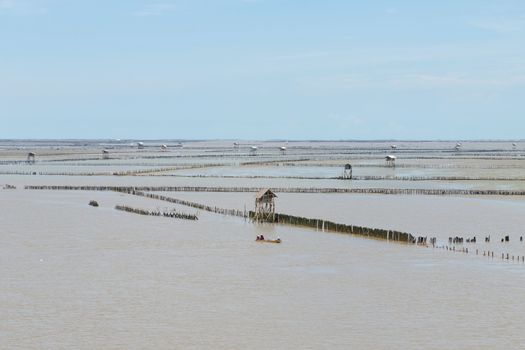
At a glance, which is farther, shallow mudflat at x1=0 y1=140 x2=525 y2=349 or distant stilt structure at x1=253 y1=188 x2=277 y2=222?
distant stilt structure at x1=253 y1=188 x2=277 y2=222

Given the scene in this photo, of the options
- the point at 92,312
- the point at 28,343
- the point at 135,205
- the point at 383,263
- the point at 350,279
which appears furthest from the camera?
the point at 135,205

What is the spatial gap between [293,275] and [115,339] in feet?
34.8

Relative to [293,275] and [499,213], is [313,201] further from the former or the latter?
[293,275]

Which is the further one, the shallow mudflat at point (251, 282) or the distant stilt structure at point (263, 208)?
the distant stilt structure at point (263, 208)

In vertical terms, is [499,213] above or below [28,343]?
above

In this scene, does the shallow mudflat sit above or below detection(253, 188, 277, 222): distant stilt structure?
below

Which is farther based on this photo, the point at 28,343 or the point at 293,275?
the point at 293,275

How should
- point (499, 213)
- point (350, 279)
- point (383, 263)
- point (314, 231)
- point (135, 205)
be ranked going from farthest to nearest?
point (135, 205)
point (499, 213)
point (314, 231)
point (383, 263)
point (350, 279)

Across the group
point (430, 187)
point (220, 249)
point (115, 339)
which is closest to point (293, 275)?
point (220, 249)

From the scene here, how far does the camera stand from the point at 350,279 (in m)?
33.2

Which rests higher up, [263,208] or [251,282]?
[263,208]

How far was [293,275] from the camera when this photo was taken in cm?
3403

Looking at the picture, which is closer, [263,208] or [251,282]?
[251,282]

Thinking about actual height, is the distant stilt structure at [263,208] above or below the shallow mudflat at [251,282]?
above
